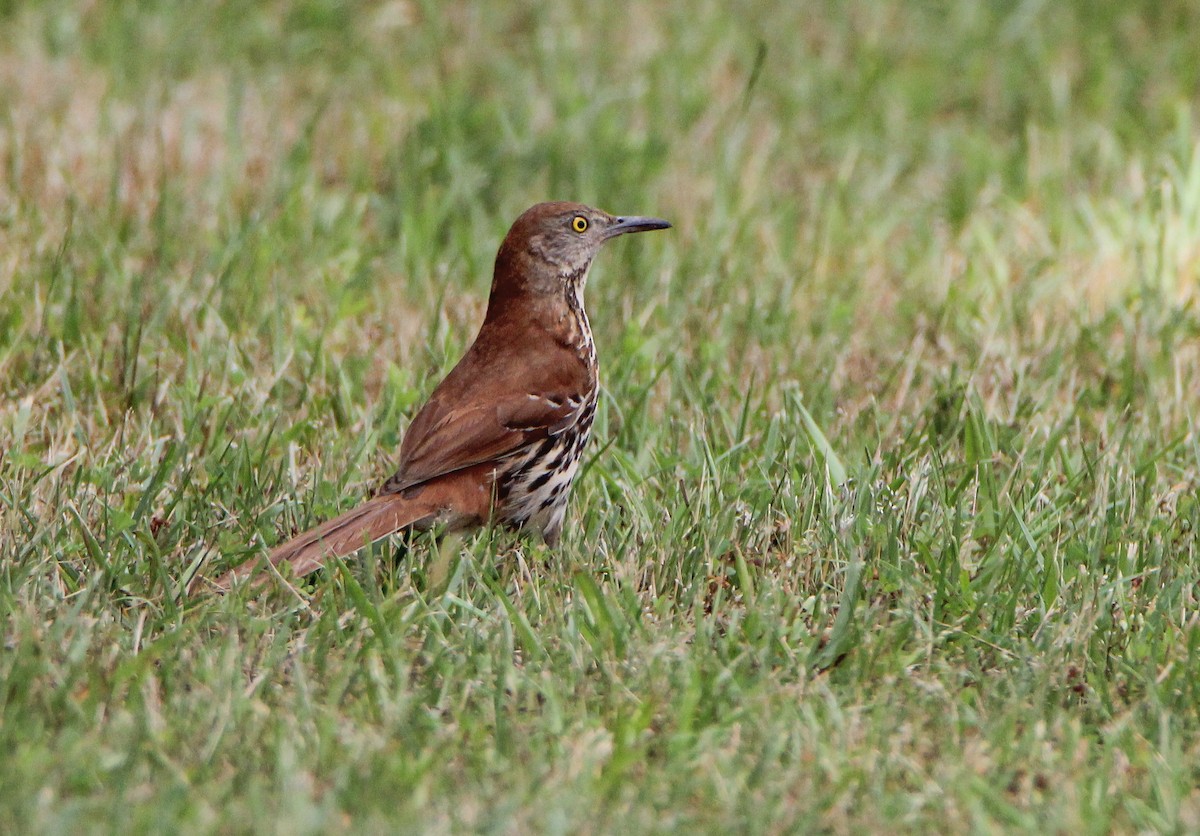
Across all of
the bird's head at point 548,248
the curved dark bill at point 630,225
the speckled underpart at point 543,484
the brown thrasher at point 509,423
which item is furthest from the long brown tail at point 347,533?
the curved dark bill at point 630,225

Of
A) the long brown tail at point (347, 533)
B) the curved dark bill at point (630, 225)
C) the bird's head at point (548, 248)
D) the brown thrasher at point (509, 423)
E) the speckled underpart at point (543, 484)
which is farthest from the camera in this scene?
the curved dark bill at point (630, 225)

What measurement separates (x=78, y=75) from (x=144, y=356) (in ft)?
7.40

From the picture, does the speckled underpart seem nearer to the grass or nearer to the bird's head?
the grass

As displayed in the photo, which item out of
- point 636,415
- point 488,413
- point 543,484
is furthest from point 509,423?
point 636,415

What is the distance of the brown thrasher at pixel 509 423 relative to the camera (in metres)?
4.30

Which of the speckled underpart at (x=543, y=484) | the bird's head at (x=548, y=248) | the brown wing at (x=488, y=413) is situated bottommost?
the speckled underpart at (x=543, y=484)

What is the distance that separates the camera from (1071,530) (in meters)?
4.44

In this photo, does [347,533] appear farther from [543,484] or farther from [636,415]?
[636,415]

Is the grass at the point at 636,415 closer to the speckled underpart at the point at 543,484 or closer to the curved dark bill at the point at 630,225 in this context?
the speckled underpart at the point at 543,484

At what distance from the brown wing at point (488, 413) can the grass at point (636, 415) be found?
0.22 metres

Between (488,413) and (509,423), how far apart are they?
0.06 meters

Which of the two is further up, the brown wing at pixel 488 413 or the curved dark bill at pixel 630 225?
the curved dark bill at pixel 630 225

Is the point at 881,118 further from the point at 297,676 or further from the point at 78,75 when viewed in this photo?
the point at 297,676

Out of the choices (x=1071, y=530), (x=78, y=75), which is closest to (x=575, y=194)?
(x=78, y=75)
